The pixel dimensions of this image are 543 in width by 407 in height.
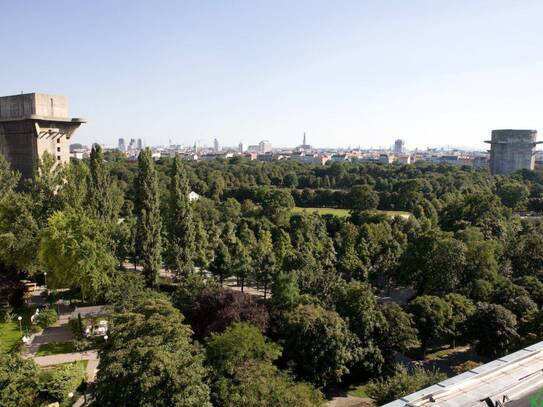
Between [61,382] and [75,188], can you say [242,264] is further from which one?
[61,382]

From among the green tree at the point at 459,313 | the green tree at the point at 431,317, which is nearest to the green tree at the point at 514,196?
the green tree at the point at 459,313

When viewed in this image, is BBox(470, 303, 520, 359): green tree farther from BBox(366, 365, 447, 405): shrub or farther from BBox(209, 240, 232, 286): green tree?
BBox(209, 240, 232, 286): green tree

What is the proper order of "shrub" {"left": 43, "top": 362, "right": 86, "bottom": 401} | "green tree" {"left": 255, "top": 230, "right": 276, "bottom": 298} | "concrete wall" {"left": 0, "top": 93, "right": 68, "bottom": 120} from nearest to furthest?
"shrub" {"left": 43, "top": 362, "right": 86, "bottom": 401} < "green tree" {"left": 255, "top": 230, "right": 276, "bottom": 298} < "concrete wall" {"left": 0, "top": 93, "right": 68, "bottom": 120}

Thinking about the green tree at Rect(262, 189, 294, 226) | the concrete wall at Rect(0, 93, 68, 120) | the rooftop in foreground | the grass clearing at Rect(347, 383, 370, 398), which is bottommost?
the grass clearing at Rect(347, 383, 370, 398)

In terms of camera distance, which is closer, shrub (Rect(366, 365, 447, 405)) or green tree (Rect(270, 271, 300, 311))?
shrub (Rect(366, 365, 447, 405))

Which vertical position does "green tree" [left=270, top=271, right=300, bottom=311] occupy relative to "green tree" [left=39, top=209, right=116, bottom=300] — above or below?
below

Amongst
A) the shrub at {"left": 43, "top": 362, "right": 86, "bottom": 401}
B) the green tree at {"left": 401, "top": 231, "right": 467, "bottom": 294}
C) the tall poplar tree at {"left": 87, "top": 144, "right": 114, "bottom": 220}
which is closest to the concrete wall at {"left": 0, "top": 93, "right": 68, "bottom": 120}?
the tall poplar tree at {"left": 87, "top": 144, "right": 114, "bottom": 220}

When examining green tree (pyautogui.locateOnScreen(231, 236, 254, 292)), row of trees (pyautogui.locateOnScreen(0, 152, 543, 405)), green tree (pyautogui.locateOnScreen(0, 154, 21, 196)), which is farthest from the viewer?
green tree (pyautogui.locateOnScreen(231, 236, 254, 292))
